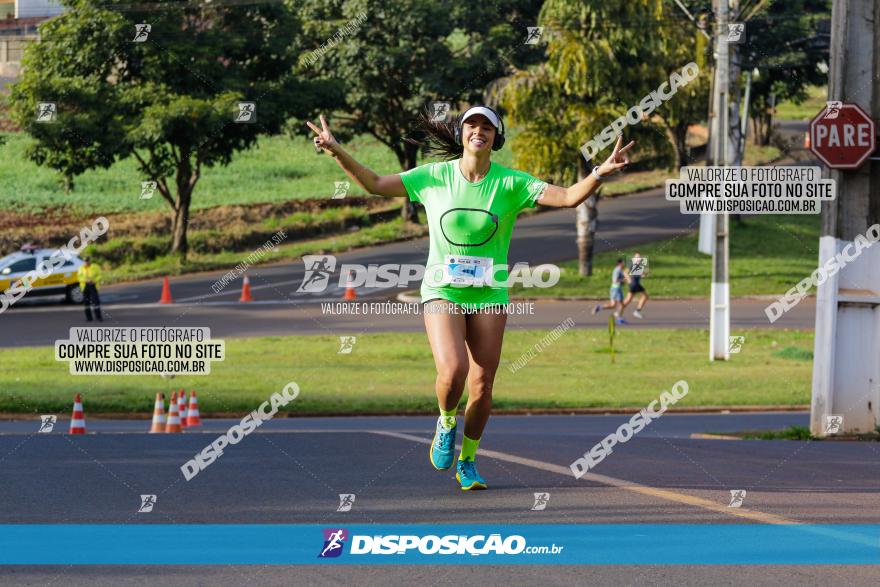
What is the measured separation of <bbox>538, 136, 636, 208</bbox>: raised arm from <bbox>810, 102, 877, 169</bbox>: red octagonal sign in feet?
16.7

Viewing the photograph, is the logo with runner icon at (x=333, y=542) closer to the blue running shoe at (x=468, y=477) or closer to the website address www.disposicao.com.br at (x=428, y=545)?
the website address www.disposicao.com.br at (x=428, y=545)

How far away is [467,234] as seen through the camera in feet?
26.8

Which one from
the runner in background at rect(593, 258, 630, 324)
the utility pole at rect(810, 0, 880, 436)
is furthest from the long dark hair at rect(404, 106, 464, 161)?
the runner in background at rect(593, 258, 630, 324)

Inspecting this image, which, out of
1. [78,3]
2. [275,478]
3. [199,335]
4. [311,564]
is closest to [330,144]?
[275,478]

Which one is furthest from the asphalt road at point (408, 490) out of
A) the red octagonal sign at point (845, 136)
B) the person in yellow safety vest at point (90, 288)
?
the person in yellow safety vest at point (90, 288)

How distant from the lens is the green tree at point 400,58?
167 feet

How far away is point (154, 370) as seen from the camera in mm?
24969

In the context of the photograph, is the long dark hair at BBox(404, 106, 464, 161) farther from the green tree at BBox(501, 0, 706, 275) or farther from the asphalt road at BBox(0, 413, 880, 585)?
the green tree at BBox(501, 0, 706, 275)

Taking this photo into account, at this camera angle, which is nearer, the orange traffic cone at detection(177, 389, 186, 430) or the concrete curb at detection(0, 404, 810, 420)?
the orange traffic cone at detection(177, 389, 186, 430)

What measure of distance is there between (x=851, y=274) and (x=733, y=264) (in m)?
36.1

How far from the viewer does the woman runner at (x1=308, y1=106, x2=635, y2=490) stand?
816 cm

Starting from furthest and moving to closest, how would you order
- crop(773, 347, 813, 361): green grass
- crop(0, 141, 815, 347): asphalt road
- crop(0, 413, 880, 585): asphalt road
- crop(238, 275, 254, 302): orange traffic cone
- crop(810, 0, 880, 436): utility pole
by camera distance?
crop(238, 275, 254, 302): orange traffic cone
crop(0, 141, 815, 347): asphalt road
crop(773, 347, 813, 361): green grass
crop(810, 0, 880, 436): utility pole
crop(0, 413, 880, 585): asphalt road

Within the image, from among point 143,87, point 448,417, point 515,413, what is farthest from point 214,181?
point 448,417

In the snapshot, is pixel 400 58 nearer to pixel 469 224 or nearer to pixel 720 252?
pixel 720 252
